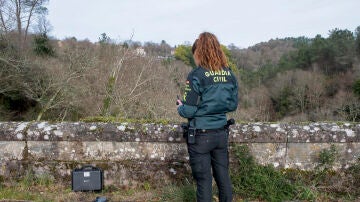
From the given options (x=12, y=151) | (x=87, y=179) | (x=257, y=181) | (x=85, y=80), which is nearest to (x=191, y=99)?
(x=257, y=181)

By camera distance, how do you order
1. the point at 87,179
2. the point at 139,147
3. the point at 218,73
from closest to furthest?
the point at 218,73 → the point at 87,179 → the point at 139,147

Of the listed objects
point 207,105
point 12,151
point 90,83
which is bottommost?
point 12,151

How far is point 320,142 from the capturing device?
13.6 feet

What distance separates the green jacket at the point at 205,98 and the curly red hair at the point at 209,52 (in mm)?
67

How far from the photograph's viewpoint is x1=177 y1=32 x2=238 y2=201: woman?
317 centimetres

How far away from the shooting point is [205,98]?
3.16 m

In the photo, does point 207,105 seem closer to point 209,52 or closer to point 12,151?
point 209,52

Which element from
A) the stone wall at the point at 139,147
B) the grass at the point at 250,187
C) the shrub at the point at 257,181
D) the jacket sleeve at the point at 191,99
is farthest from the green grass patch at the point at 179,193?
the jacket sleeve at the point at 191,99

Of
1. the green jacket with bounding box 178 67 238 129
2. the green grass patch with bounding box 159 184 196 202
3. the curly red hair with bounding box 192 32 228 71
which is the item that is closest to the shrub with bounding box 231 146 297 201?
the green grass patch with bounding box 159 184 196 202

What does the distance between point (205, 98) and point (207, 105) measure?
0.07 m

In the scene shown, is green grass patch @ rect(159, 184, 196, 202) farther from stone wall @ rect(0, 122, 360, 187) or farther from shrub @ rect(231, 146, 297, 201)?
shrub @ rect(231, 146, 297, 201)

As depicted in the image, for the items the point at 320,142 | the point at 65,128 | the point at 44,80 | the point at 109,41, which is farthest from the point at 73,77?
the point at 320,142

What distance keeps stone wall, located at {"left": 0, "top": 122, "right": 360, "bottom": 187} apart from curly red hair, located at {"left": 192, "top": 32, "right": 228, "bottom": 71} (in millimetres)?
1190

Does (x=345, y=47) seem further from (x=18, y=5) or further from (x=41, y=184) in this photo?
(x=41, y=184)
